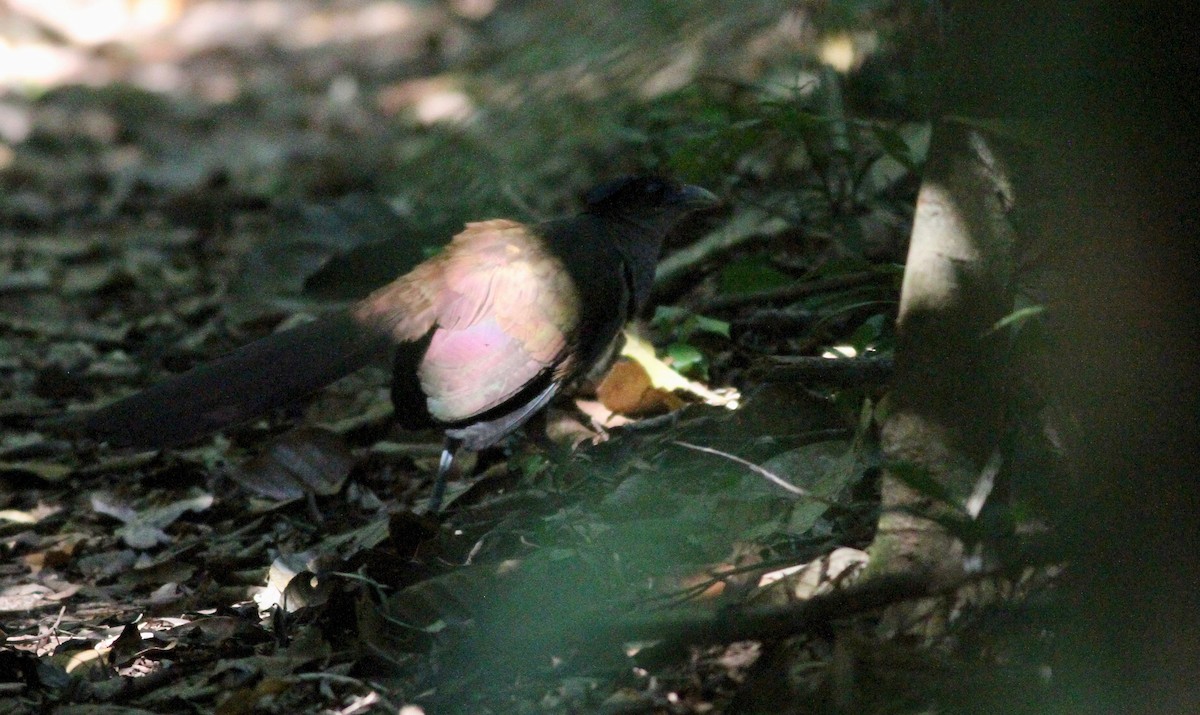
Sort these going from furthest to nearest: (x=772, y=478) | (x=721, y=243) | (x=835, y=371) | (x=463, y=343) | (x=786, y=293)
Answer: (x=721, y=243), (x=786, y=293), (x=463, y=343), (x=835, y=371), (x=772, y=478)

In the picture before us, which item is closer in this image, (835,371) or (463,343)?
(835,371)

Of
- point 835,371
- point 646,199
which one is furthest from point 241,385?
point 835,371

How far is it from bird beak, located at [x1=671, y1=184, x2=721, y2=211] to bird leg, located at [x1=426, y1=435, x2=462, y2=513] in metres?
1.18

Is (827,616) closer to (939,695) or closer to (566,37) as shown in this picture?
(939,695)

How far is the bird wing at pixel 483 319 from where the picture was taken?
4.15 meters

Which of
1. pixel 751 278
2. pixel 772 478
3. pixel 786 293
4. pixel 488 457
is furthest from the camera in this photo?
pixel 488 457

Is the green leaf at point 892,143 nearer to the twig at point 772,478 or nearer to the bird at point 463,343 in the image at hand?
the bird at point 463,343

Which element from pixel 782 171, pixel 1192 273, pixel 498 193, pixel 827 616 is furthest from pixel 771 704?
pixel 782 171

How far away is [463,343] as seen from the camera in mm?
4203

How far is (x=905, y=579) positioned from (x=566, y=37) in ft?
4.78

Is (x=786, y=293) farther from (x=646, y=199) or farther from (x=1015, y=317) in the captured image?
(x=1015, y=317)

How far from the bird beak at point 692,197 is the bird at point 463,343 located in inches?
17.7

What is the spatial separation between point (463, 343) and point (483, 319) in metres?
0.10

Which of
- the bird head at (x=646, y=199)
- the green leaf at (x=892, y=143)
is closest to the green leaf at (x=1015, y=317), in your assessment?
the green leaf at (x=892, y=143)
